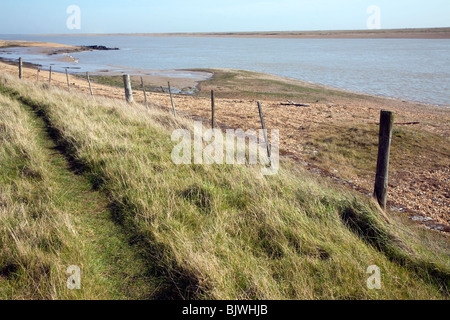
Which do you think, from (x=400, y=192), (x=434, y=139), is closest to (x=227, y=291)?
(x=400, y=192)

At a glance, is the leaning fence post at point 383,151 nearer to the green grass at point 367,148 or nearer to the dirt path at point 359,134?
the dirt path at point 359,134

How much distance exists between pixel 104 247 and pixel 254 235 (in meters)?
1.76

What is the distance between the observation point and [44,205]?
4598mm

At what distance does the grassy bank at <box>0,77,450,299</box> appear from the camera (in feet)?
11.1

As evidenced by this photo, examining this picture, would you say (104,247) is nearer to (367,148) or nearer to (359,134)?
(367,148)

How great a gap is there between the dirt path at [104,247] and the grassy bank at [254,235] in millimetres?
121

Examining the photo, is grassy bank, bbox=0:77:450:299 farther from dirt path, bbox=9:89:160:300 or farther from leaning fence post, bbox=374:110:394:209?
leaning fence post, bbox=374:110:394:209


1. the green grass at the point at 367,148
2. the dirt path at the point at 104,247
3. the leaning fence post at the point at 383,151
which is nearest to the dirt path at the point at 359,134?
the green grass at the point at 367,148

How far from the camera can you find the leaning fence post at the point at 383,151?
494cm

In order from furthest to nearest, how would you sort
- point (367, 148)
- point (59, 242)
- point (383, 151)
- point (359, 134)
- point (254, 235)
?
point (359, 134) → point (367, 148) → point (383, 151) → point (254, 235) → point (59, 242)

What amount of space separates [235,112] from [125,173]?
11.6 m

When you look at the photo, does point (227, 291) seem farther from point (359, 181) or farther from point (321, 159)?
point (321, 159)

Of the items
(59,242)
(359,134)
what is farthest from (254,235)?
(359,134)

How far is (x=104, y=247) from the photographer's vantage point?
4070 mm
